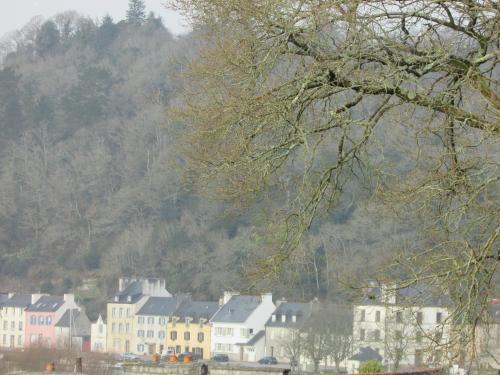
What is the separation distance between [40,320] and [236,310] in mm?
17917

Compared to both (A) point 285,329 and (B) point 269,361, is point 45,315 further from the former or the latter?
(B) point 269,361

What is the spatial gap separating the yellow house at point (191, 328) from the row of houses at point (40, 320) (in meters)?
6.38

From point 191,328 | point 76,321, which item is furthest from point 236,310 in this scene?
point 76,321

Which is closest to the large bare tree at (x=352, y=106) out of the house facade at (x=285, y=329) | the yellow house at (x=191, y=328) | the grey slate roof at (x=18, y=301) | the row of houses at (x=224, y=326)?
the row of houses at (x=224, y=326)

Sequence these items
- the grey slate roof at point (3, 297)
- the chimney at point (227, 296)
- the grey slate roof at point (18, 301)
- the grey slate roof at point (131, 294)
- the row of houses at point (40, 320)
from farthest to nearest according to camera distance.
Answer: the grey slate roof at point (3, 297) < the grey slate roof at point (18, 301) < the row of houses at point (40, 320) < the grey slate roof at point (131, 294) < the chimney at point (227, 296)

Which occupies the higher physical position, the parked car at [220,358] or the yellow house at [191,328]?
the yellow house at [191,328]

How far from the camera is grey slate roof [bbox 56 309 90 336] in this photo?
9506 cm

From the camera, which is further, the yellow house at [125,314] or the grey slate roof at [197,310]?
the yellow house at [125,314]

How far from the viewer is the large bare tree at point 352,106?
11.3 meters

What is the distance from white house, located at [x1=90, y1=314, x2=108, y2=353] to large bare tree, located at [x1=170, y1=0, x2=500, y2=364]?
267 ft

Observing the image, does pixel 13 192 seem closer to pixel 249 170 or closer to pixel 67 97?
pixel 67 97

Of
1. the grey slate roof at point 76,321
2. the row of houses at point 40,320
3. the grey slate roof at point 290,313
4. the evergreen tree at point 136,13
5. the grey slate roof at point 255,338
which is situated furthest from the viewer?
A: the evergreen tree at point 136,13

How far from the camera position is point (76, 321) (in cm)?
9556

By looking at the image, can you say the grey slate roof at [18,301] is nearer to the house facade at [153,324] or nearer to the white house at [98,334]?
the white house at [98,334]
